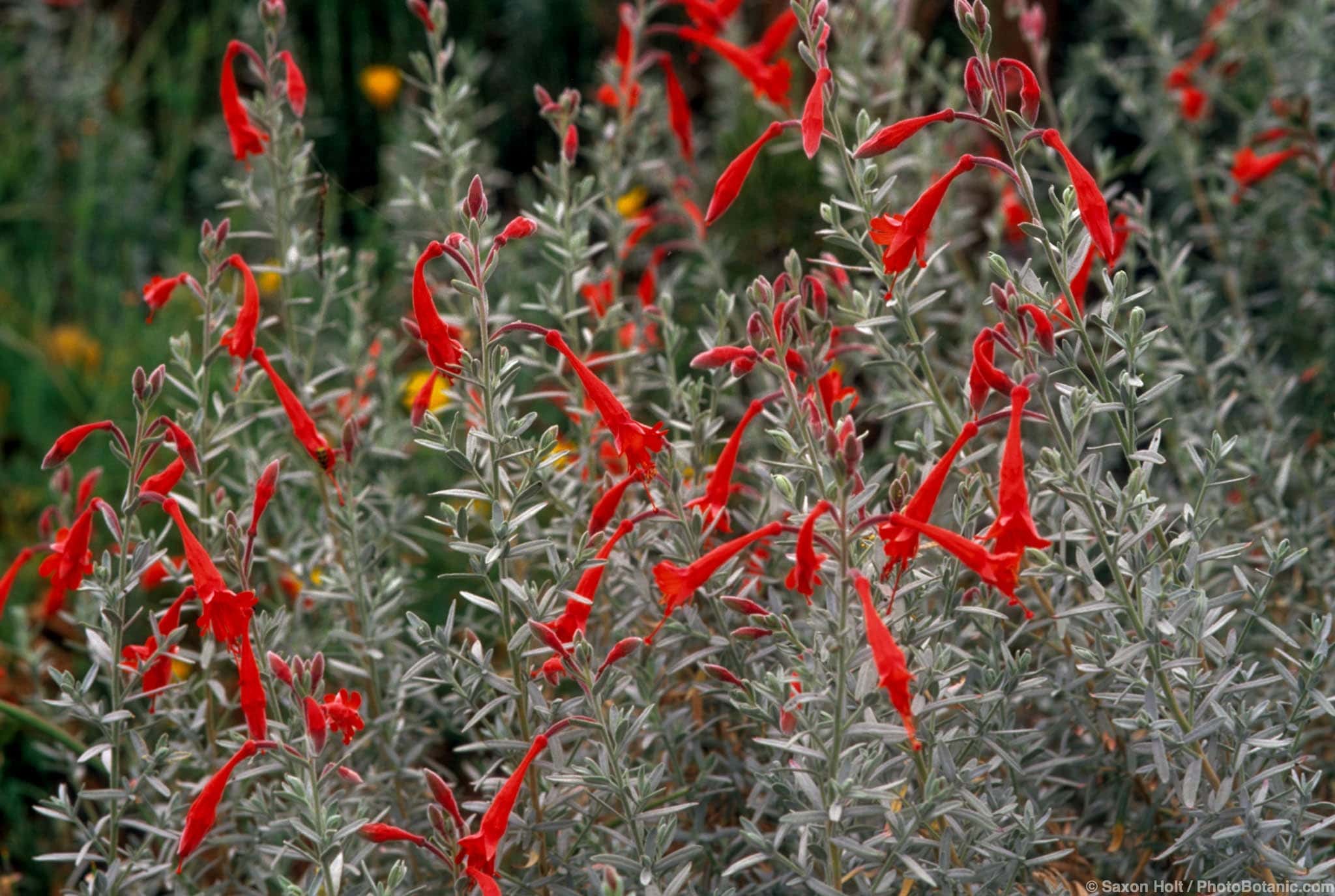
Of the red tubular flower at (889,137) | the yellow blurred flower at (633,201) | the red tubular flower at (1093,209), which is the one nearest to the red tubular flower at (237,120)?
the red tubular flower at (889,137)

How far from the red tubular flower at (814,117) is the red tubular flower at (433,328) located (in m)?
0.61

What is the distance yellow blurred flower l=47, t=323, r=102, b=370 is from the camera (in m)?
5.14

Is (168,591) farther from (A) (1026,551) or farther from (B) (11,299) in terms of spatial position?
(A) (1026,551)

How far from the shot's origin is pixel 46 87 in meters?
6.33

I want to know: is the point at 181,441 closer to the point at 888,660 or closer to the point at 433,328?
the point at 433,328

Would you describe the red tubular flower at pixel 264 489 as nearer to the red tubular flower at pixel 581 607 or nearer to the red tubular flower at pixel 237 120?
the red tubular flower at pixel 581 607

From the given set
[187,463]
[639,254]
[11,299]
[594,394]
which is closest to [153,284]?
[187,463]

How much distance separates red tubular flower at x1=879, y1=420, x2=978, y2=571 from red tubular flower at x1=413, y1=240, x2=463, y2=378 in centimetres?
74

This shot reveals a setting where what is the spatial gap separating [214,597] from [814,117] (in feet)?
3.97

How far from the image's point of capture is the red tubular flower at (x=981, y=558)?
67.0 inches

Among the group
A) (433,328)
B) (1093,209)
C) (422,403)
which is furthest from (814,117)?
(422,403)

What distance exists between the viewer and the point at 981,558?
1.71 metres

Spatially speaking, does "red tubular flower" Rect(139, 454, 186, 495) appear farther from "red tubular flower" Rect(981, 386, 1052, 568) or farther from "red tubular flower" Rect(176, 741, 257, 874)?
"red tubular flower" Rect(981, 386, 1052, 568)

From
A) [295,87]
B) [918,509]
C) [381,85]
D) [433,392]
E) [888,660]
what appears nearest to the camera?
[888,660]
